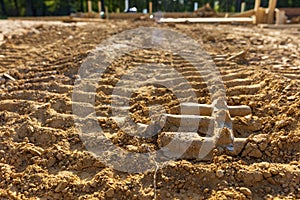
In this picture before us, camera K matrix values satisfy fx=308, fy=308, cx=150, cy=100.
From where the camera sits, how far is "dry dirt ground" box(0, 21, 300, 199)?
1.99 metres

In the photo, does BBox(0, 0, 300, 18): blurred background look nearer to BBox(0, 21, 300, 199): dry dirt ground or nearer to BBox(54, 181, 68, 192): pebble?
BBox(0, 21, 300, 199): dry dirt ground

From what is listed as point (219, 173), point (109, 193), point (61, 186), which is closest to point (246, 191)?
point (219, 173)

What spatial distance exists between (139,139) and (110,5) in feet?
50.0

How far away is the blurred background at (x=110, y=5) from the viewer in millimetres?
12711

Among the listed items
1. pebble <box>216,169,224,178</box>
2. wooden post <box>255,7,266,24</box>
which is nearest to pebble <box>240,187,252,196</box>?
pebble <box>216,169,224,178</box>

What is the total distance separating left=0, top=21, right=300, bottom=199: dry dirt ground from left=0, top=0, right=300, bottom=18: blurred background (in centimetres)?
768

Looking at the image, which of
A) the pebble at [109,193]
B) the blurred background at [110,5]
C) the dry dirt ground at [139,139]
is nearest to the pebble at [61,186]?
the dry dirt ground at [139,139]

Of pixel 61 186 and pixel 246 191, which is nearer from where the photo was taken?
pixel 246 191

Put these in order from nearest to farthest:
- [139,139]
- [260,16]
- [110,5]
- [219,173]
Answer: [219,173] → [139,139] → [260,16] → [110,5]

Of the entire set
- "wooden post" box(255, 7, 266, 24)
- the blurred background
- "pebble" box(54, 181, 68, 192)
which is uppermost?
the blurred background

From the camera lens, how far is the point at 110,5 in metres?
16.6

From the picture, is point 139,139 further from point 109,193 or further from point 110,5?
point 110,5

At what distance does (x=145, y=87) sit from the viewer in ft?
10.9

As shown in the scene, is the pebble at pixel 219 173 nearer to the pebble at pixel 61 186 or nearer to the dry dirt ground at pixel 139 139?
the dry dirt ground at pixel 139 139
